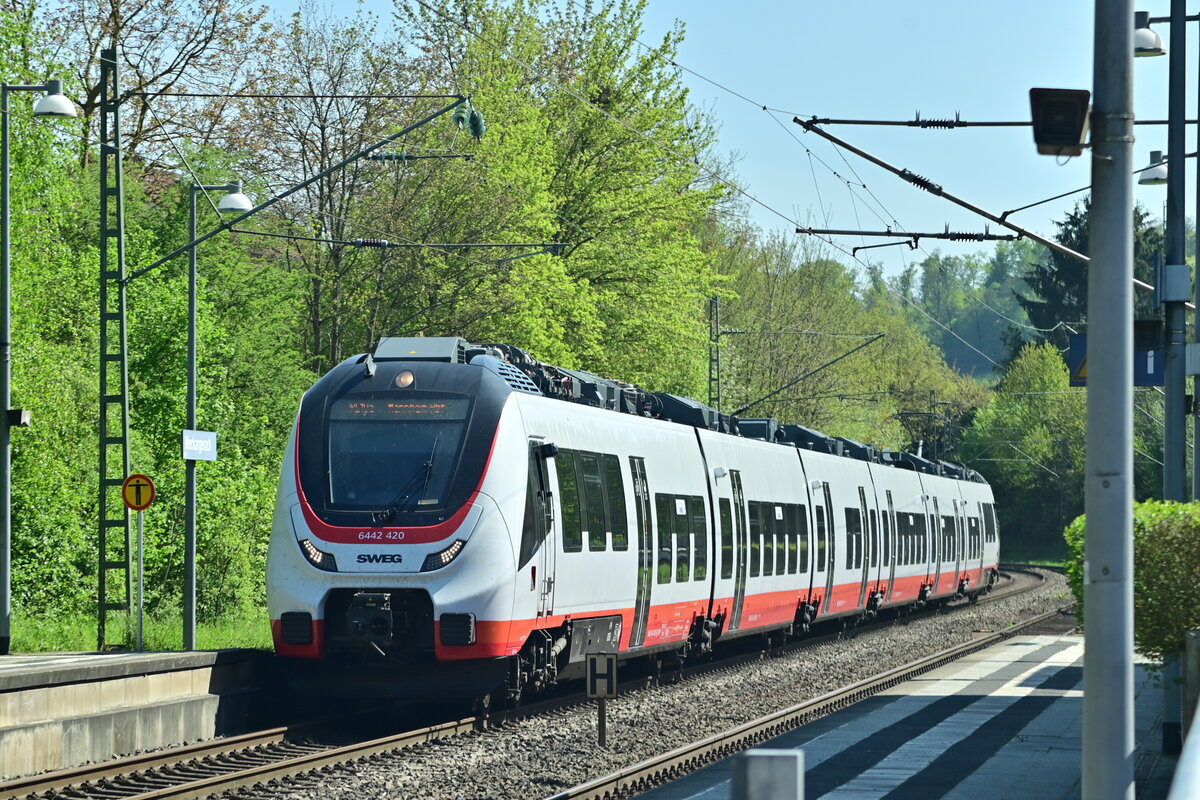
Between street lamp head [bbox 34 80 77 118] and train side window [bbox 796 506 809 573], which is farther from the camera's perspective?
train side window [bbox 796 506 809 573]

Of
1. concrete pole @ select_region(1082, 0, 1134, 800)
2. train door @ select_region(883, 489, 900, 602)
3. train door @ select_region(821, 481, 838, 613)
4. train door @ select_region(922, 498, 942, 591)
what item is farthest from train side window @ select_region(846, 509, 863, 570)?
concrete pole @ select_region(1082, 0, 1134, 800)

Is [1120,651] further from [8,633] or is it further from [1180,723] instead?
[8,633]

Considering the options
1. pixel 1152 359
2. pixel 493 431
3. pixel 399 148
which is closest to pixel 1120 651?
pixel 493 431

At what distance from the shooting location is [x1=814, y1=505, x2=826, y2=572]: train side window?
28.5 m

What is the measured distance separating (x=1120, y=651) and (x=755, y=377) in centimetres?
5136

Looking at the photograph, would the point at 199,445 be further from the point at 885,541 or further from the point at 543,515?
the point at 885,541

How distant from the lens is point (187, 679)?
50.1 ft

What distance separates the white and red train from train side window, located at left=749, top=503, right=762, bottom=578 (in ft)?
7.75

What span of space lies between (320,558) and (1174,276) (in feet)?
26.9

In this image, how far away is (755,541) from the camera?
79.7 feet

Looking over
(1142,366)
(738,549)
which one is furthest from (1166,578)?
(738,549)

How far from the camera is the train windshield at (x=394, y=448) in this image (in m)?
15.7

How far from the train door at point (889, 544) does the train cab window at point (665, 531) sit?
15002mm

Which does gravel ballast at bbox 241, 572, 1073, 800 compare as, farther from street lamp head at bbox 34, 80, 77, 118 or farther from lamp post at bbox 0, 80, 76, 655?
street lamp head at bbox 34, 80, 77, 118
